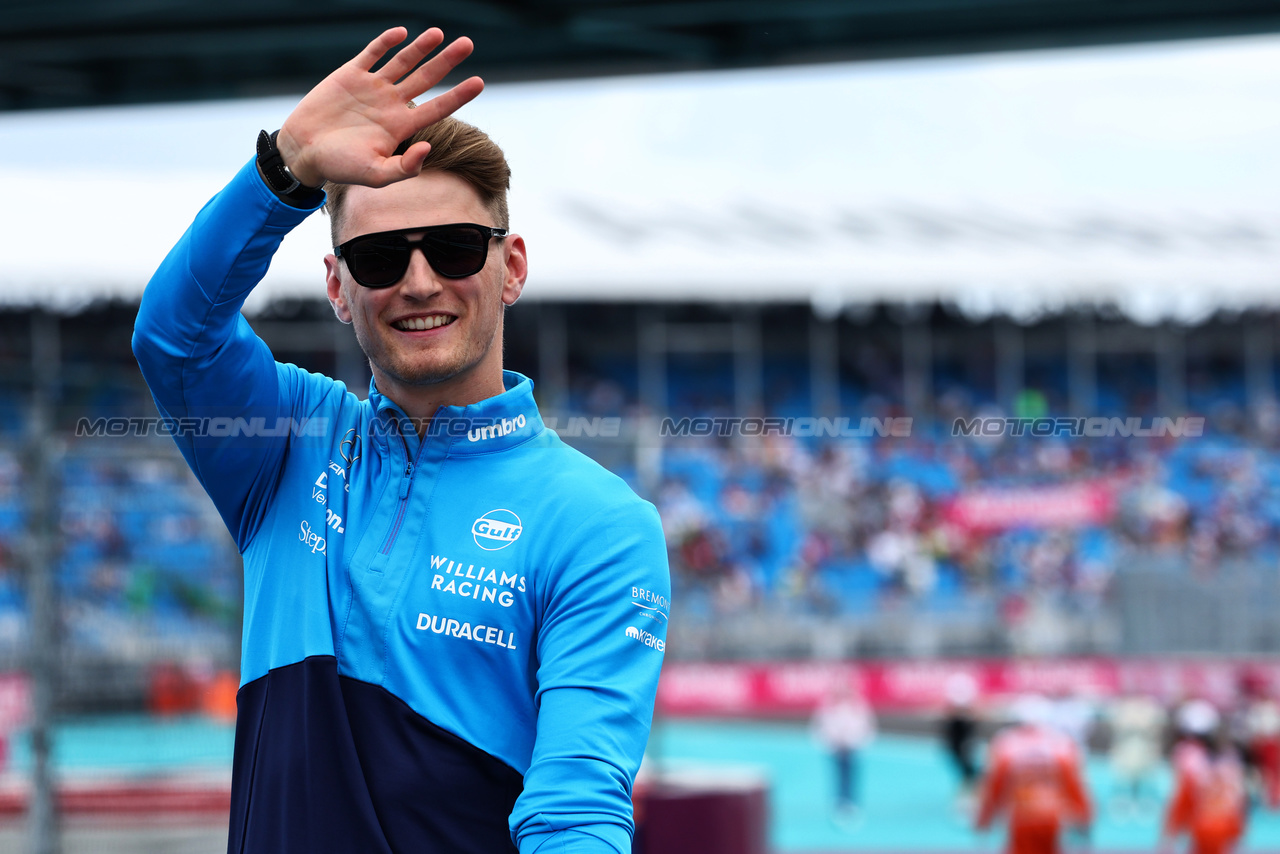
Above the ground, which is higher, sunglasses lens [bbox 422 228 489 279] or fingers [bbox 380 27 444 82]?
fingers [bbox 380 27 444 82]

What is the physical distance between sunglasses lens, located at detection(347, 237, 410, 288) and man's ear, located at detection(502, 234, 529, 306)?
18 cm

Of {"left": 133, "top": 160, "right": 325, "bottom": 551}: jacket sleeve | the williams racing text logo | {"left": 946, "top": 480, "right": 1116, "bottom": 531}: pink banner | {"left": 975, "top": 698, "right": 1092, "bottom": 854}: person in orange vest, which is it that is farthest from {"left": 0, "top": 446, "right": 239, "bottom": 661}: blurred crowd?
{"left": 946, "top": 480, "right": 1116, "bottom": 531}: pink banner

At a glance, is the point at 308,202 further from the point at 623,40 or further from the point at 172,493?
the point at 172,493

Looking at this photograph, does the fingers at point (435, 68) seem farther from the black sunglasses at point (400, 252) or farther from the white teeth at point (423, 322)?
the white teeth at point (423, 322)

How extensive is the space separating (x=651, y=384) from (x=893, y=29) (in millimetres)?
23120

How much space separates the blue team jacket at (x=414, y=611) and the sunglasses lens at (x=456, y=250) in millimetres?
160

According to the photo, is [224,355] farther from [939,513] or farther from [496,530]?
[939,513]

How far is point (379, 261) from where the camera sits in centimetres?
169

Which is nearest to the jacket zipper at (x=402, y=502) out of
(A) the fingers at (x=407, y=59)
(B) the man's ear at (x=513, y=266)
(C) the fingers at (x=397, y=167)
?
(B) the man's ear at (x=513, y=266)

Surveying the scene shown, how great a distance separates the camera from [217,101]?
18.7ft

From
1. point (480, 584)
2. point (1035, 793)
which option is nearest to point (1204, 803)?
point (1035, 793)

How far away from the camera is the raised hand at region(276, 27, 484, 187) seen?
1552mm

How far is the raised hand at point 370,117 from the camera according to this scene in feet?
5.09

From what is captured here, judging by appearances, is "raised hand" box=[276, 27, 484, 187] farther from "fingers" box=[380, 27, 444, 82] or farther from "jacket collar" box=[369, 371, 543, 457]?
"jacket collar" box=[369, 371, 543, 457]
